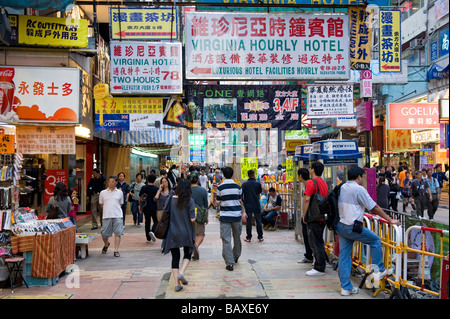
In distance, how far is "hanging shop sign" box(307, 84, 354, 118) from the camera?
1456 cm

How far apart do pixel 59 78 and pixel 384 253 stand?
334 inches

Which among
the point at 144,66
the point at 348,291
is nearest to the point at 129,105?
the point at 144,66

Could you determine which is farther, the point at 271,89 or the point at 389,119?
the point at 389,119

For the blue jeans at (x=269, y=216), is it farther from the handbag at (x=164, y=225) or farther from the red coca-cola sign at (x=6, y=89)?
the red coca-cola sign at (x=6, y=89)

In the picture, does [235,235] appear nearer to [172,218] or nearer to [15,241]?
[172,218]

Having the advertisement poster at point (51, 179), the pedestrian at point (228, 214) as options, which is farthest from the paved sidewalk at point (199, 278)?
the advertisement poster at point (51, 179)

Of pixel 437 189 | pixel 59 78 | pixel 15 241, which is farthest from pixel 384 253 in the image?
pixel 437 189

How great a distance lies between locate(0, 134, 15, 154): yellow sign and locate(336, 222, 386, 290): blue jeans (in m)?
5.81

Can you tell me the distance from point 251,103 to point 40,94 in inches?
278

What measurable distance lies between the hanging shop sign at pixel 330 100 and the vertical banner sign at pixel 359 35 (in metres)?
5.37

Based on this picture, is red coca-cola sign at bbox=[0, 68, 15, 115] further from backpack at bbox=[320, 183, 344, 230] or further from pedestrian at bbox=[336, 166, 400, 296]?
pedestrian at bbox=[336, 166, 400, 296]

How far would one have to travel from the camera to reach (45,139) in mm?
11195

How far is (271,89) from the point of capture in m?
14.9

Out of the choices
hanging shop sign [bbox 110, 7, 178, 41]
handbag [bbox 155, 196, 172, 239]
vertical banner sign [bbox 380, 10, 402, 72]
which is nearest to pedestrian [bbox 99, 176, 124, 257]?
hanging shop sign [bbox 110, 7, 178, 41]
